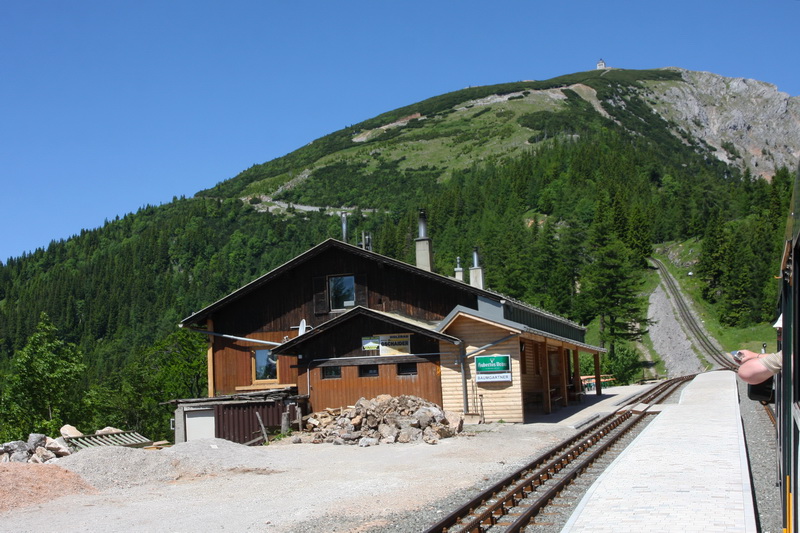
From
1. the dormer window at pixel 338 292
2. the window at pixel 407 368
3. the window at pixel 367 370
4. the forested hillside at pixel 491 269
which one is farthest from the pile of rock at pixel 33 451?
the forested hillside at pixel 491 269

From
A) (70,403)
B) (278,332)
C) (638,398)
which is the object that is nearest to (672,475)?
(278,332)

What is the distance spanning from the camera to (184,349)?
57.7 m

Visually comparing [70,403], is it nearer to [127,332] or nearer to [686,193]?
[686,193]

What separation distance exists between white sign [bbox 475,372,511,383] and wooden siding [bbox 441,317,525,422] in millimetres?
143

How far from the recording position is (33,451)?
1916cm

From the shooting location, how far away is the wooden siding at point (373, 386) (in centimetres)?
2495

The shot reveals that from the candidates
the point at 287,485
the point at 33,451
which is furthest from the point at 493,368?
the point at 33,451

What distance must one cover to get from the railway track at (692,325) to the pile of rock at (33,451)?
45872 millimetres

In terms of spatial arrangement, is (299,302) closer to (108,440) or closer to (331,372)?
(331,372)

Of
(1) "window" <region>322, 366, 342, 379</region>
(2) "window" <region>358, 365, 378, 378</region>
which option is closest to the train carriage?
(2) "window" <region>358, 365, 378, 378</region>

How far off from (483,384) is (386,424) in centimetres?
425

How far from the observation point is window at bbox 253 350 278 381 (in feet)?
96.3

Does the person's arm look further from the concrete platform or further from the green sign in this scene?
the green sign

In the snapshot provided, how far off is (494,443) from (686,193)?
12125cm
